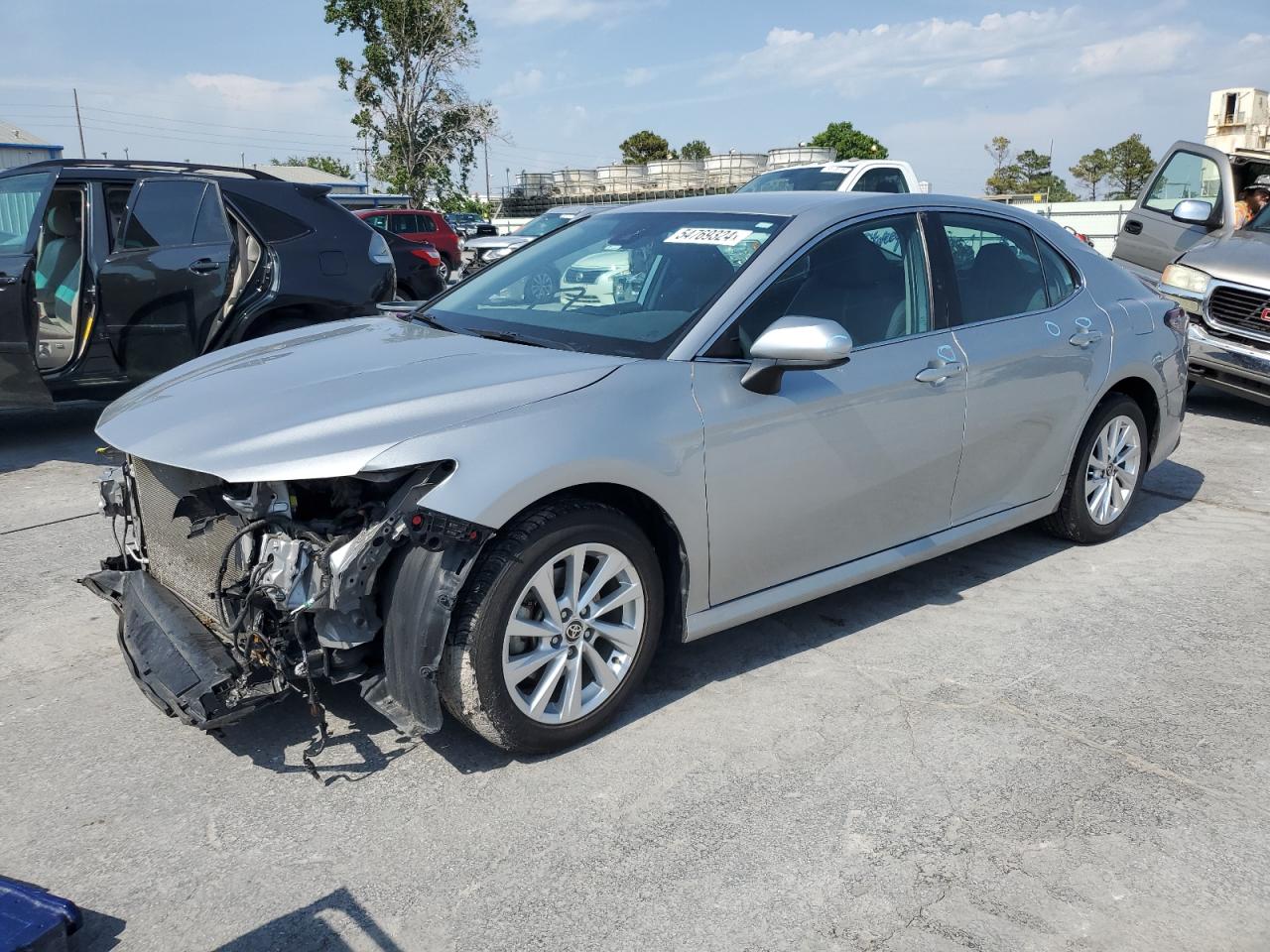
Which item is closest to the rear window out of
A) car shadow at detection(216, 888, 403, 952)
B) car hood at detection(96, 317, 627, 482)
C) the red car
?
car hood at detection(96, 317, 627, 482)

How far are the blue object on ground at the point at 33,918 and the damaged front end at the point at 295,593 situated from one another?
602 millimetres

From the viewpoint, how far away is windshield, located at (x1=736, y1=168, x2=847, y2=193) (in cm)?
1192

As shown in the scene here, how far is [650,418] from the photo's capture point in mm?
3322

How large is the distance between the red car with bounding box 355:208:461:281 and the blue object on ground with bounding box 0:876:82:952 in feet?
66.8

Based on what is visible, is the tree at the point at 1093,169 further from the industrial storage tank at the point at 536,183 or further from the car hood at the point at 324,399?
the car hood at the point at 324,399

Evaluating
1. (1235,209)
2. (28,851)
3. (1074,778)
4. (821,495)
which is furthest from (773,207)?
(1235,209)

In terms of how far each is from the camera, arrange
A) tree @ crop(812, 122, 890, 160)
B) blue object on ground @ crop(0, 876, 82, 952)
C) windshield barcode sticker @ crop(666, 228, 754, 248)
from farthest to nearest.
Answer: tree @ crop(812, 122, 890, 160), windshield barcode sticker @ crop(666, 228, 754, 248), blue object on ground @ crop(0, 876, 82, 952)

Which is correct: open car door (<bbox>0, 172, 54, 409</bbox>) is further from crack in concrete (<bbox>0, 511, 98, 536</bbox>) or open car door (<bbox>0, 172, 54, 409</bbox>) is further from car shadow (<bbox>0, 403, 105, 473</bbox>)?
crack in concrete (<bbox>0, 511, 98, 536</bbox>)

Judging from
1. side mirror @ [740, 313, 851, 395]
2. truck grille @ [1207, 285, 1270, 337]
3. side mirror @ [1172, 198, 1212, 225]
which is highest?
side mirror @ [1172, 198, 1212, 225]

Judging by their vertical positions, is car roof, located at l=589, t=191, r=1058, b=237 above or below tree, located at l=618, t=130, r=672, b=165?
below

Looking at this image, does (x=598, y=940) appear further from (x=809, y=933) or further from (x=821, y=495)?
(x=821, y=495)

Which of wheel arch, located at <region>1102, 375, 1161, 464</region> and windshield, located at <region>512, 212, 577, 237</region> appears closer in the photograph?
wheel arch, located at <region>1102, 375, 1161, 464</region>

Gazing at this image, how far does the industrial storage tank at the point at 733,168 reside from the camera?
43719 millimetres

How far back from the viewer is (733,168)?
44.3m
